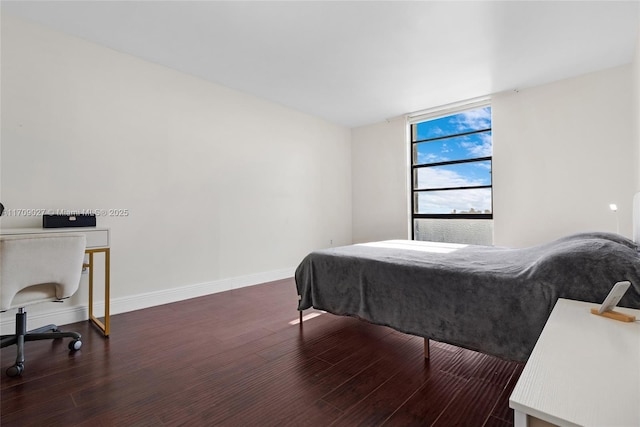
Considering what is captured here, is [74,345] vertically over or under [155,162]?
under

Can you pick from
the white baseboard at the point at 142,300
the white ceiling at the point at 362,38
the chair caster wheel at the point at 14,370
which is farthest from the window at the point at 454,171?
the chair caster wheel at the point at 14,370

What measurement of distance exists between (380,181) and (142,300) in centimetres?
387

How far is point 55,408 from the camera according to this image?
1.50 m

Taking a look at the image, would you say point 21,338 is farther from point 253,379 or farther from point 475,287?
point 475,287

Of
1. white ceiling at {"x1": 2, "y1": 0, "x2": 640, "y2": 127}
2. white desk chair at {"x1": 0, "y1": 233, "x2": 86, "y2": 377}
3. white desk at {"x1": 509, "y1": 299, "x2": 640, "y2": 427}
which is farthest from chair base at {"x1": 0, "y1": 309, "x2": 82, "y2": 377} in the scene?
white desk at {"x1": 509, "y1": 299, "x2": 640, "y2": 427}

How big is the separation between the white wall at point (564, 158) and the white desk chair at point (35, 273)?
4451mm

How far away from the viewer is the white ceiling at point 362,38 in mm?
2301

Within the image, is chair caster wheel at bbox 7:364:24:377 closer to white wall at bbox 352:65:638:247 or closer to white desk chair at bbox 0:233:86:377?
white desk chair at bbox 0:233:86:377

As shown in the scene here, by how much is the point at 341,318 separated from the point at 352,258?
731 mm

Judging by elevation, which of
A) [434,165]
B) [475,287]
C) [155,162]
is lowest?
[475,287]

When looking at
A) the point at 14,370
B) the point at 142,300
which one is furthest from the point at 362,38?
the point at 14,370

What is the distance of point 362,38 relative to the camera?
268cm

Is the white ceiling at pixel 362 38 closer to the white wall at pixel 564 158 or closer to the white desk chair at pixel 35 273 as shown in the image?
the white wall at pixel 564 158

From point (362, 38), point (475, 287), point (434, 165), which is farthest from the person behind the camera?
point (434, 165)
